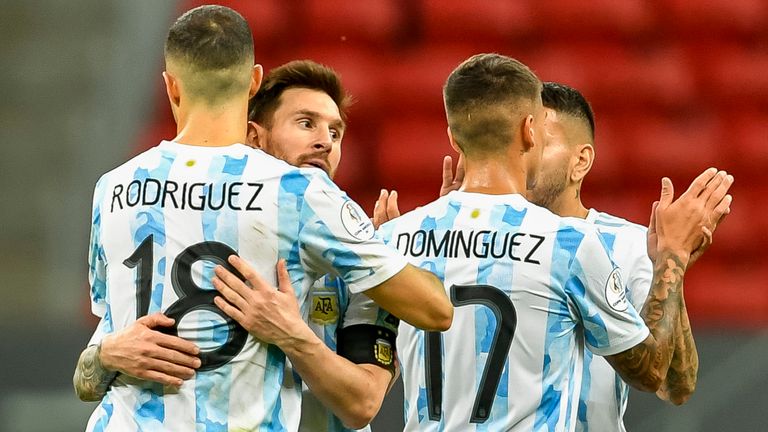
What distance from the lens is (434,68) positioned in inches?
215

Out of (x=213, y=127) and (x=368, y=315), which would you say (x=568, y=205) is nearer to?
(x=368, y=315)

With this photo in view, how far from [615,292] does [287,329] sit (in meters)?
0.69

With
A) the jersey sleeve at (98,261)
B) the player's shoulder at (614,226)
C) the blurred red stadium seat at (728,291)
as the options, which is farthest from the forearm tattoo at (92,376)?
the blurred red stadium seat at (728,291)

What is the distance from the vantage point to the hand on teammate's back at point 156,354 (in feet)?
6.95

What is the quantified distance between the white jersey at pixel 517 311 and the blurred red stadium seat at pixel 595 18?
10.5 feet

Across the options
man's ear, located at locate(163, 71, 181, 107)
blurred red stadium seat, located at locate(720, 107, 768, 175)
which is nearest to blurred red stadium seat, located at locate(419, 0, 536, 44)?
blurred red stadium seat, located at locate(720, 107, 768, 175)

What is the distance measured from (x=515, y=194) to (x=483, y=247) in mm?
135

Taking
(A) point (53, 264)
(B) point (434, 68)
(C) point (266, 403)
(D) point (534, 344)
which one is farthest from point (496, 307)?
(B) point (434, 68)

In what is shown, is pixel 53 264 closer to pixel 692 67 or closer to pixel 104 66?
pixel 104 66

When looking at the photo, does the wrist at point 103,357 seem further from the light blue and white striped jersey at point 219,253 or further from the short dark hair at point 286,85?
the short dark hair at point 286,85

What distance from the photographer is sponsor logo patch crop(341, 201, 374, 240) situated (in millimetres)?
2164

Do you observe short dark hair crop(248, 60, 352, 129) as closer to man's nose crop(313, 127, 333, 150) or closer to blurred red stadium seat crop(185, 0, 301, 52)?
man's nose crop(313, 127, 333, 150)

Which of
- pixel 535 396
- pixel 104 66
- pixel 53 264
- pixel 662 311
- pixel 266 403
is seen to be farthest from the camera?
pixel 104 66

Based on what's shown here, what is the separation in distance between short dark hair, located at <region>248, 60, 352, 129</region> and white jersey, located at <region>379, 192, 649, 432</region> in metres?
0.61
